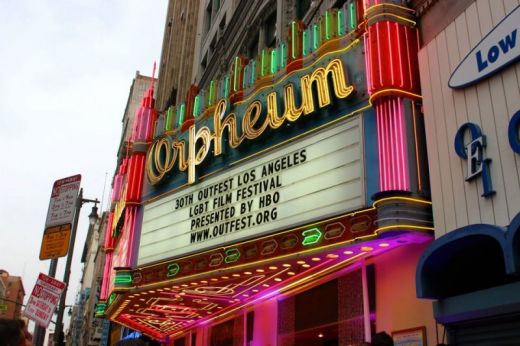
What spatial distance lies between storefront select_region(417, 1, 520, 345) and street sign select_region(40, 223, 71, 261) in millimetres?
7825

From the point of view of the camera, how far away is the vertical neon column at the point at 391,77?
29.2ft

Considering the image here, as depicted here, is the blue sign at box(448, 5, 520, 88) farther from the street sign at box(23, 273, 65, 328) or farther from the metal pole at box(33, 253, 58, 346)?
the metal pole at box(33, 253, 58, 346)

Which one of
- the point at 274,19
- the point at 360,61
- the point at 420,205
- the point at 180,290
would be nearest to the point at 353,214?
the point at 420,205

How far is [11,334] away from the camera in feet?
13.1

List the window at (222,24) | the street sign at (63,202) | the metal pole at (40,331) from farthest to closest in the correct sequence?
the window at (222,24) → the street sign at (63,202) → the metal pole at (40,331)

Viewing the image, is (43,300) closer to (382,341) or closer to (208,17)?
(382,341)

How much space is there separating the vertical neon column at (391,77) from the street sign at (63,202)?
7.30m

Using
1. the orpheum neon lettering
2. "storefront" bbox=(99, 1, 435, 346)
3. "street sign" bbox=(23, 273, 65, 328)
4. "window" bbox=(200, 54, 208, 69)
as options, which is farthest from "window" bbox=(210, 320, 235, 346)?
"window" bbox=(200, 54, 208, 69)

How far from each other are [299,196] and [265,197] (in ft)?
3.38

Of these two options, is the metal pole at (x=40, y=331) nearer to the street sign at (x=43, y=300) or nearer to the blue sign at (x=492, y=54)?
the street sign at (x=43, y=300)

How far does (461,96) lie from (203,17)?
28.6 metres

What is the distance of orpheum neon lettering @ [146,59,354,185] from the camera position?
10.6 metres

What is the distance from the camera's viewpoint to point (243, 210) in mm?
11656

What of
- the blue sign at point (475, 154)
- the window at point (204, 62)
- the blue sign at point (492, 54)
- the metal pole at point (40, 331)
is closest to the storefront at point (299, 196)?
the blue sign at point (475, 154)
